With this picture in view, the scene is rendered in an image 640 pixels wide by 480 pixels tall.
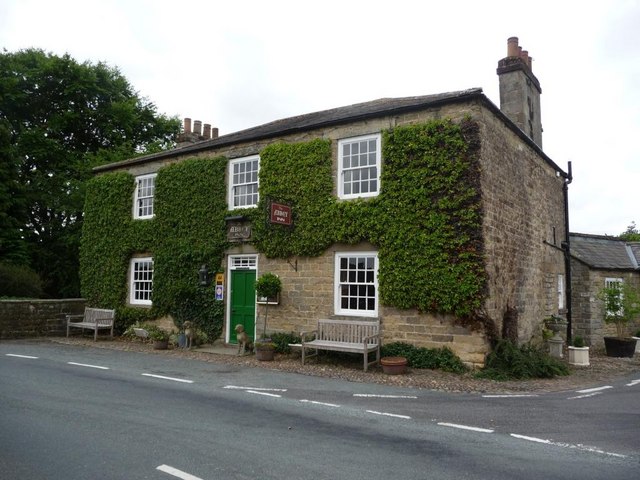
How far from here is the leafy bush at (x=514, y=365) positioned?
9.94 meters

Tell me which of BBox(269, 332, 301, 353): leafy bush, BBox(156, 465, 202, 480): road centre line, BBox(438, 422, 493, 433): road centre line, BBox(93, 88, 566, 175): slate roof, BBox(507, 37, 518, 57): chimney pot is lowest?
BBox(438, 422, 493, 433): road centre line

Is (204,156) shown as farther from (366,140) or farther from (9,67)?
(9,67)

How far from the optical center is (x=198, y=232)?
15227mm

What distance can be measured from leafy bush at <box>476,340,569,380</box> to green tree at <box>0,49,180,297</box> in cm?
2406

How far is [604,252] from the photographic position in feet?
60.5

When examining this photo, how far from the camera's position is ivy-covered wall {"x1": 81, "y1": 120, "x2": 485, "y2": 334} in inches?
416

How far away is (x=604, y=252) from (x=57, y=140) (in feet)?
96.7

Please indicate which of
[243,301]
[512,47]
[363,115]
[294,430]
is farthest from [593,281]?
[294,430]

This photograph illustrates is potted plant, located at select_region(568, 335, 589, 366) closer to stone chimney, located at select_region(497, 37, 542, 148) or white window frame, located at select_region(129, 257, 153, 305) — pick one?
stone chimney, located at select_region(497, 37, 542, 148)

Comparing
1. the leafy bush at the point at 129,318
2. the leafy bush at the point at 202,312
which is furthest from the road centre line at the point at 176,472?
the leafy bush at the point at 129,318

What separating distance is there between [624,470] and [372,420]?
3.00 metres

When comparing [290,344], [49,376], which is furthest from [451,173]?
[49,376]

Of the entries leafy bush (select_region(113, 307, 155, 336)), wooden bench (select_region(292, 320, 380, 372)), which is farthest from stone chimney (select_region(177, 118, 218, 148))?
wooden bench (select_region(292, 320, 380, 372))

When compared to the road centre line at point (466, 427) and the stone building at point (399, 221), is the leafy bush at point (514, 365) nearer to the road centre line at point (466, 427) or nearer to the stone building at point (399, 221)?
the stone building at point (399, 221)
